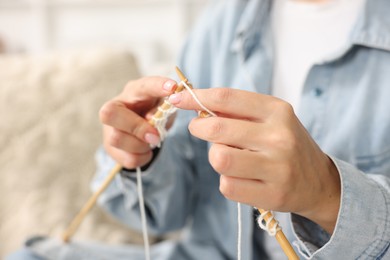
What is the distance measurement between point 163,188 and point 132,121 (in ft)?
0.70

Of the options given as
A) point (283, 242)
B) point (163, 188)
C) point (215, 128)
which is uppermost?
point (215, 128)

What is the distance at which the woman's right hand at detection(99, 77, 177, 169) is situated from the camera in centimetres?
54

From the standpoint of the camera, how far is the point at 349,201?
0.45m

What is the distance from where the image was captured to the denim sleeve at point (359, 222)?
0.45 meters

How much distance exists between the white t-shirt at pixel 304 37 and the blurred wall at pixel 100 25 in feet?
3.03

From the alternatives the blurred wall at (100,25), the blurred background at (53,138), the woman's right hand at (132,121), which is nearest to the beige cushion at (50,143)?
the blurred background at (53,138)

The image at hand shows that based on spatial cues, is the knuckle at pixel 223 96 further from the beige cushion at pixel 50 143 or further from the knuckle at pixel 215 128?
the beige cushion at pixel 50 143

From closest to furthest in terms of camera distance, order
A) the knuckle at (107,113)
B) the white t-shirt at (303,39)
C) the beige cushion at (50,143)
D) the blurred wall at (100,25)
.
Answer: the knuckle at (107,113) < the white t-shirt at (303,39) < the beige cushion at (50,143) < the blurred wall at (100,25)

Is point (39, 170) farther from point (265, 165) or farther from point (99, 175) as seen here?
point (265, 165)

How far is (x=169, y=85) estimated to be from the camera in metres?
0.49

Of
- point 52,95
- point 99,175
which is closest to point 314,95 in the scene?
point 99,175

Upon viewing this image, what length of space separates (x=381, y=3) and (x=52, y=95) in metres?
0.59

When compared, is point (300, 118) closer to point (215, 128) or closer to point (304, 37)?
point (304, 37)

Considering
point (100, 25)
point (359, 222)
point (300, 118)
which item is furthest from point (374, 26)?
point (100, 25)
